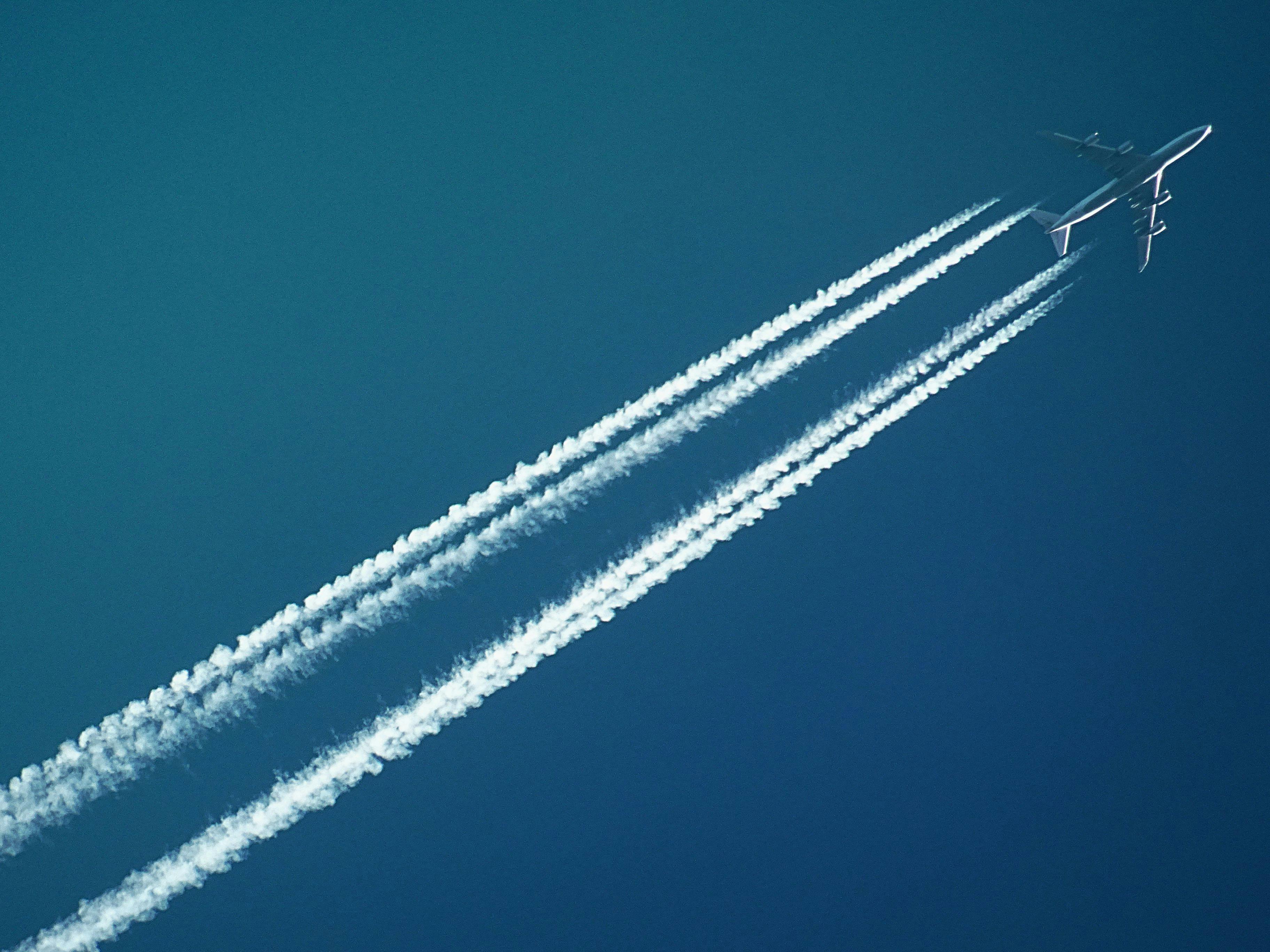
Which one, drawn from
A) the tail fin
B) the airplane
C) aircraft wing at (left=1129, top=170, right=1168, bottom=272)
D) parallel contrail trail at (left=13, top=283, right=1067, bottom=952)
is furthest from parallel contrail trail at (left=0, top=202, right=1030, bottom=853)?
aircraft wing at (left=1129, top=170, right=1168, bottom=272)

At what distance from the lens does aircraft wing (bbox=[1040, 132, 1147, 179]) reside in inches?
712

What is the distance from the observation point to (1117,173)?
60.6 ft

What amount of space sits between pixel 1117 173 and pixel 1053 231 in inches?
73.2

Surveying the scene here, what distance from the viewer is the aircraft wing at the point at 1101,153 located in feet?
59.3

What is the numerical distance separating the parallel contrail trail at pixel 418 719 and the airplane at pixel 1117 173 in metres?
7.75

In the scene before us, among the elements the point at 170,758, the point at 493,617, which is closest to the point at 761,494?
the point at 493,617

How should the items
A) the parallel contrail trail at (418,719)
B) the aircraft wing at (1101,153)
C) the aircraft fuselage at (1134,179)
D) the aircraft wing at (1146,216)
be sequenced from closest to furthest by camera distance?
the parallel contrail trail at (418,719), the aircraft fuselage at (1134,179), the aircraft wing at (1101,153), the aircraft wing at (1146,216)

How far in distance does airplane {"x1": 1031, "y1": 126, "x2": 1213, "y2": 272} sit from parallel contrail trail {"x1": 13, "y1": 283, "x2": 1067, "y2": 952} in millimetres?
7753

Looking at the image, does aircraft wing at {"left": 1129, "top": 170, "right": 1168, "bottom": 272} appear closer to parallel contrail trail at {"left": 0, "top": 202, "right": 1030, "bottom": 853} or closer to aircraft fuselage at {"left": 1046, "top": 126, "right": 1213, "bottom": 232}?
aircraft fuselage at {"left": 1046, "top": 126, "right": 1213, "bottom": 232}

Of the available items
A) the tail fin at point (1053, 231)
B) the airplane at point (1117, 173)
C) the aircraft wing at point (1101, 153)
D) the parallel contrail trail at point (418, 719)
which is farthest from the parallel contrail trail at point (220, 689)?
the aircraft wing at point (1101, 153)

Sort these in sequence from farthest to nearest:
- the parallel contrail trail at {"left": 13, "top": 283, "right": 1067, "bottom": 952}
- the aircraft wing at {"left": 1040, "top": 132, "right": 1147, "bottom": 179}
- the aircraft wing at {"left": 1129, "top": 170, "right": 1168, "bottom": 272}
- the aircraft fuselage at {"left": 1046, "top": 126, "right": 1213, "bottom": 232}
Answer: the aircraft wing at {"left": 1129, "top": 170, "right": 1168, "bottom": 272} < the aircraft wing at {"left": 1040, "top": 132, "right": 1147, "bottom": 179} < the aircraft fuselage at {"left": 1046, "top": 126, "right": 1213, "bottom": 232} < the parallel contrail trail at {"left": 13, "top": 283, "right": 1067, "bottom": 952}

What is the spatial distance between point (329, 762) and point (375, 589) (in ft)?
9.82

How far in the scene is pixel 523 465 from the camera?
16.1m

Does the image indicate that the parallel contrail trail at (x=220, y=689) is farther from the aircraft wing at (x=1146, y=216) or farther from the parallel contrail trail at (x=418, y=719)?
the aircraft wing at (x=1146, y=216)
